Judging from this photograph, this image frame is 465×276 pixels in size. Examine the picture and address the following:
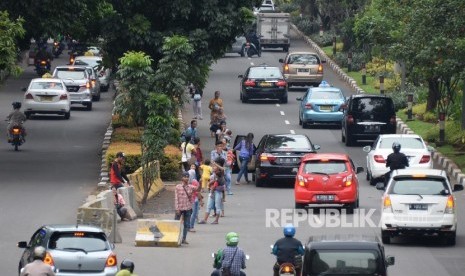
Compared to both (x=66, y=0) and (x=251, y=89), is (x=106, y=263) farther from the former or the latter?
(x=251, y=89)

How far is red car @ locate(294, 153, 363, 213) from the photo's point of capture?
3297cm

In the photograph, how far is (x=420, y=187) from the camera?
93.5ft

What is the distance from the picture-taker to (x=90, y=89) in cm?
5931

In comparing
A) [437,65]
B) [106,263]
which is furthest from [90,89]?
[106,263]

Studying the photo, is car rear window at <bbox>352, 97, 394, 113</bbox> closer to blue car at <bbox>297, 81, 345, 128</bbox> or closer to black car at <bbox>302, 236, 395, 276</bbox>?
blue car at <bbox>297, 81, 345, 128</bbox>

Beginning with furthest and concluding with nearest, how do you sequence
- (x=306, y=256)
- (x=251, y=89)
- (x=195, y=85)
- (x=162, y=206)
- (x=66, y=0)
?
(x=251, y=89) < (x=195, y=85) < (x=66, y=0) < (x=162, y=206) < (x=306, y=256)

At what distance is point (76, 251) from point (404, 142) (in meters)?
17.6

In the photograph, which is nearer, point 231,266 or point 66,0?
point 231,266

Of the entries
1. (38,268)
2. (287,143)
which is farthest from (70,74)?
(38,268)

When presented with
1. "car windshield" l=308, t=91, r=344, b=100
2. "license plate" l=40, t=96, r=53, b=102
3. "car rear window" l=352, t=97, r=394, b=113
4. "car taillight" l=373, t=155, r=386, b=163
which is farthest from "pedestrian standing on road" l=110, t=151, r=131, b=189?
"license plate" l=40, t=96, r=53, b=102

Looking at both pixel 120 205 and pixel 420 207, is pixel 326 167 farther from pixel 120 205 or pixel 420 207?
pixel 420 207

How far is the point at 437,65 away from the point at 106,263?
20.1 metres

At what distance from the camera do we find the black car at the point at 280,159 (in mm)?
38344

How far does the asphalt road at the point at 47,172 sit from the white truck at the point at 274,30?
73.9 ft
